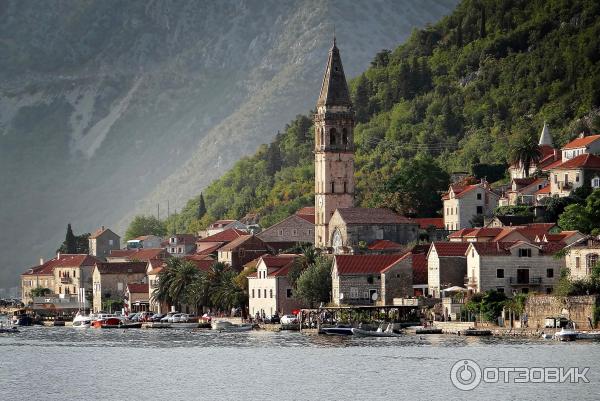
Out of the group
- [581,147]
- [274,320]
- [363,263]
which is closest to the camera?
[363,263]

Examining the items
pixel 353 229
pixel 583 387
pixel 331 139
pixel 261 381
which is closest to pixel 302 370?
pixel 261 381

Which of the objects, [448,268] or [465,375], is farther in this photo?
[448,268]

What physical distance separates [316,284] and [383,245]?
13.3 m

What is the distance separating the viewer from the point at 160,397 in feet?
345

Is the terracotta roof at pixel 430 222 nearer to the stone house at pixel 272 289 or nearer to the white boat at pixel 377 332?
the stone house at pixel 272 289

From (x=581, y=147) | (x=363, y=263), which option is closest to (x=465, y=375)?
(x=363, y=263)

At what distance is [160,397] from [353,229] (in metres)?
76.5

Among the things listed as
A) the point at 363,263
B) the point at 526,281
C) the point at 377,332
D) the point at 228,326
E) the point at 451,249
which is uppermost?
the point at 451,249

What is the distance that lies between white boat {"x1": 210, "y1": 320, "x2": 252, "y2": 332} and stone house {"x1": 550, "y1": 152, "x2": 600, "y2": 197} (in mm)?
32119

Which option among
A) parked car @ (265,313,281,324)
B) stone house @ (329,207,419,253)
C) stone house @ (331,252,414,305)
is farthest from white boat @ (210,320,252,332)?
stone house @ (329,207,419,253)

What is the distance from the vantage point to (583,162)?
17662 centimetres

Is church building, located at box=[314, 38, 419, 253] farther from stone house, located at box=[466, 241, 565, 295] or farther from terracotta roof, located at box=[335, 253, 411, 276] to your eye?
stone house, located at box=[466, 241, 565, 295]

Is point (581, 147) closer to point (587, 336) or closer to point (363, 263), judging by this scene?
point (363, 263)

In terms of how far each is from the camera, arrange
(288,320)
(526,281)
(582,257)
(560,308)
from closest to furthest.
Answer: (560,308), (582,257), (526,281), (288,320)
